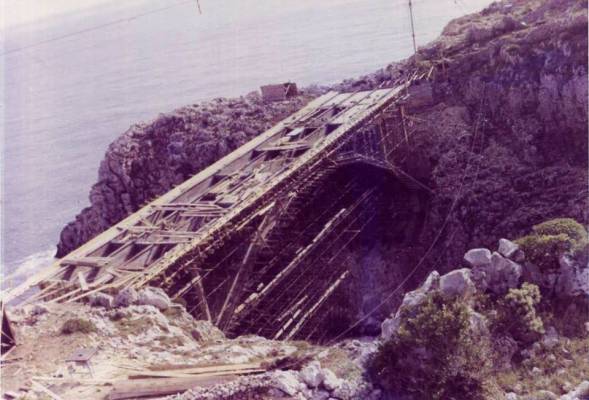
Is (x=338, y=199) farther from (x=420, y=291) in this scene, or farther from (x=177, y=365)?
(x=177, y=365)

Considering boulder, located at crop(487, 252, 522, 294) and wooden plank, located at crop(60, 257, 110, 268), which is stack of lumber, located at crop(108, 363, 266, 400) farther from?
wooden plank, located at crop(60, 257, 110, 268)

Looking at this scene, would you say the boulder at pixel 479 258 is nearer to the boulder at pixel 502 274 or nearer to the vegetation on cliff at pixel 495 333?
the vegetation on cliff at pixel 495 333

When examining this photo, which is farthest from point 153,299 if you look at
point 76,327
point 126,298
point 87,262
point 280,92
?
point 280,92

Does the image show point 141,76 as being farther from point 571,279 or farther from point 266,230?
point 571,279

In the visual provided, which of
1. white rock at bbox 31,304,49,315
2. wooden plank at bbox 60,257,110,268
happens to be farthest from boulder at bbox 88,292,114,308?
wooden plank at bbox 60,257,110,268

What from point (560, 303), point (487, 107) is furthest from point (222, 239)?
point (487, 107)

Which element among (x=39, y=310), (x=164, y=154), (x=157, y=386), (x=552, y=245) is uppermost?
(x=164, y=154)
